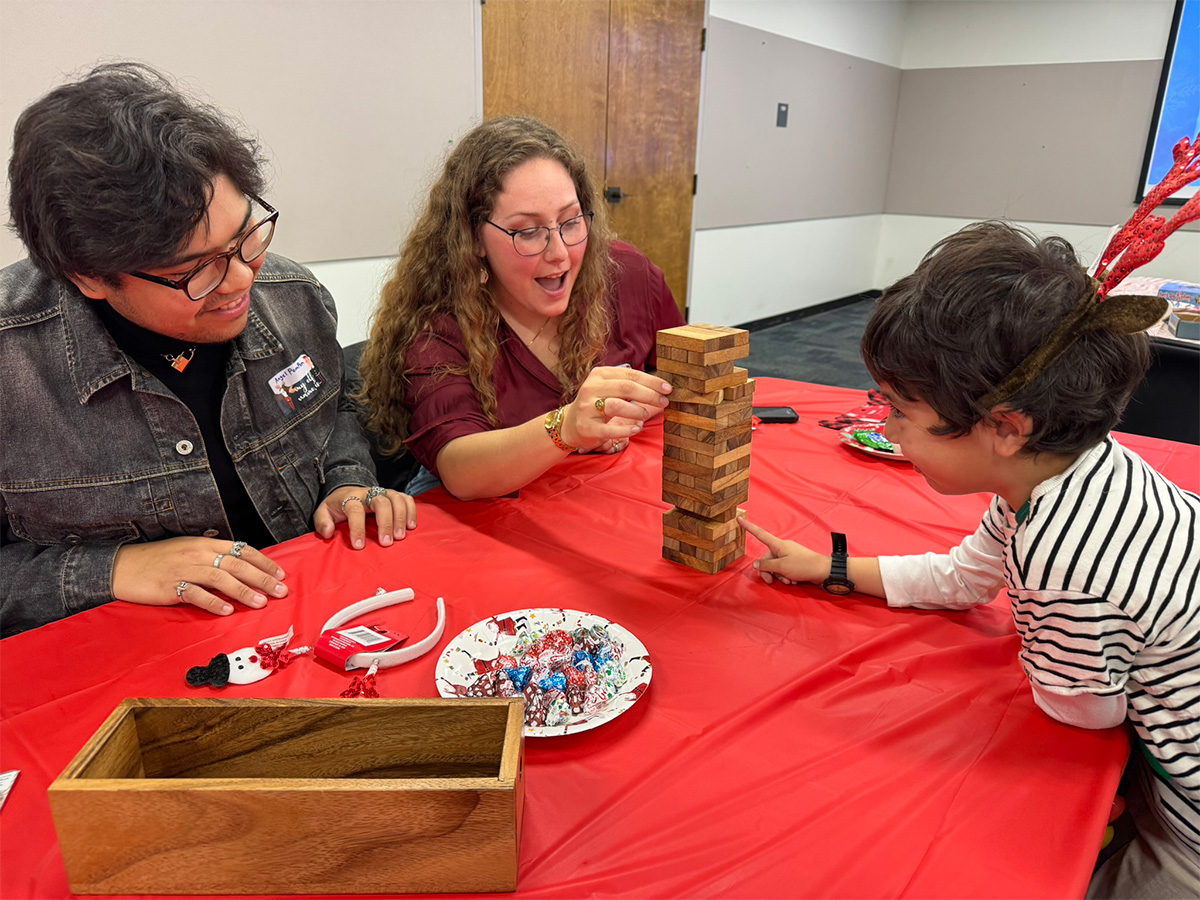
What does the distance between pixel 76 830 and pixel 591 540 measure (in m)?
0.87

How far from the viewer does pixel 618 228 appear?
4.86m

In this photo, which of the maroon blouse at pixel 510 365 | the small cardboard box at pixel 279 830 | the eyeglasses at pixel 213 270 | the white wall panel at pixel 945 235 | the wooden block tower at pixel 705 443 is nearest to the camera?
the small cardboard box at pixel 279 830

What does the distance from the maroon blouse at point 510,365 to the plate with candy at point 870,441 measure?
52 cm

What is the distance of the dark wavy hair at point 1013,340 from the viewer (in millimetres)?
917

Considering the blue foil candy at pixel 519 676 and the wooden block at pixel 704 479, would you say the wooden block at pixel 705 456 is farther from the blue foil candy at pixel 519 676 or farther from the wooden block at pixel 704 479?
the blue foil candy at pixel 519 676

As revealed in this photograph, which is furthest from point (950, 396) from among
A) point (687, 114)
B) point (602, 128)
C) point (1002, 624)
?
point (687, 114)

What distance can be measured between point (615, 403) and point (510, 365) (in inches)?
24.6

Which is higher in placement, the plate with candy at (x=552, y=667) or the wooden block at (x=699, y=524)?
the wooden block at (x=699, y=524)

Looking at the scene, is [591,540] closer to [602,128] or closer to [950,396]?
[950,396]

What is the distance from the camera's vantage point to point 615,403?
4.18 feet

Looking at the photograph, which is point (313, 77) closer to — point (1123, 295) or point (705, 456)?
point (705, 456)

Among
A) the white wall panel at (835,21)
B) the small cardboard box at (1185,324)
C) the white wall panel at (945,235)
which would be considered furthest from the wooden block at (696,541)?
the white wall panel at (945,235)

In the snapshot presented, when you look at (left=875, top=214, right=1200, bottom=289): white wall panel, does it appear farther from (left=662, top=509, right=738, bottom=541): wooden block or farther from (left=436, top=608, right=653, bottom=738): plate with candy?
(left=436, top=608, right=653, bottom=738): plate with candy

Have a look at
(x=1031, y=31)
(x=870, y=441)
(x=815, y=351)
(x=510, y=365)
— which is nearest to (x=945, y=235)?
(x=815, y=351)
